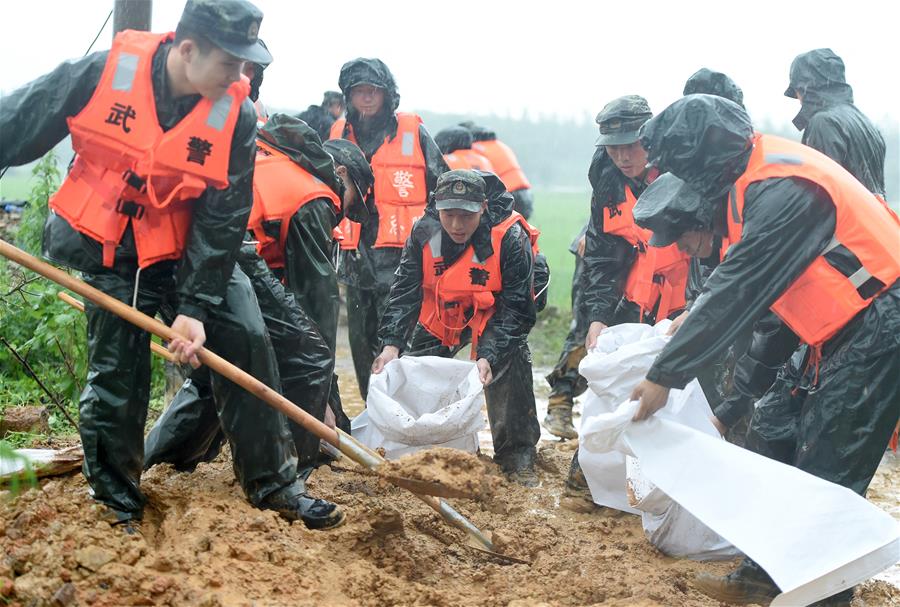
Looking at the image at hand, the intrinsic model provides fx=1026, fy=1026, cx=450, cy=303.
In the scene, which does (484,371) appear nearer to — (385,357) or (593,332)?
(385,357)

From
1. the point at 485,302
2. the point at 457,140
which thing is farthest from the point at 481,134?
the point at 485,302

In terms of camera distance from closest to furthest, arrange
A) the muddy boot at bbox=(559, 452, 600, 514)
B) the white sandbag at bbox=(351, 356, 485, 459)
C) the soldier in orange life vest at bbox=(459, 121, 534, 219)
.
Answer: the white sandbag at bbox=(351, 356, 485, 459) < the muddy boot at bbox=(559, 452, 600, 514) < the soldier in orange life vest at bbox=(459, 121, 534, 219)

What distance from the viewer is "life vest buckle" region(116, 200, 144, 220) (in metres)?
3.66

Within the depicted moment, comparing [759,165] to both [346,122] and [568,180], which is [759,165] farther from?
[568,180]

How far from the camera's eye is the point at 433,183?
701 centimetres

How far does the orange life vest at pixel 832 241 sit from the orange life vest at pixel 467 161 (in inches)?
197

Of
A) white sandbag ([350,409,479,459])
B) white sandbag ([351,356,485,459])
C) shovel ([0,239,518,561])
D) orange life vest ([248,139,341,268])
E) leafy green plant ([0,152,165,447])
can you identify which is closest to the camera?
shovel ([0,239,518,561])

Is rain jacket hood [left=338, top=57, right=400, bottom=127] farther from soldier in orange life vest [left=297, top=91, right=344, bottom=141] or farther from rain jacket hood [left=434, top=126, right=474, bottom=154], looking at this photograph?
rain jacket hood [left=434, top=126, right=474, bottom=154]

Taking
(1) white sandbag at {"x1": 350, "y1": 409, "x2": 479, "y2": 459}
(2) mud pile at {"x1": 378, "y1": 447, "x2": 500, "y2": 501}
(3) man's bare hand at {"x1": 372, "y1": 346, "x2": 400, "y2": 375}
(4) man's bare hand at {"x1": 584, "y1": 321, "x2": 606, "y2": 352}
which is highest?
(4) man's bare hand at {"x1": 584, "y1": 321, "x2": 606, "y2": 352}

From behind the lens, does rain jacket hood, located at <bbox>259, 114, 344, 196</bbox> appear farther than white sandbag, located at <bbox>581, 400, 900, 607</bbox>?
Yes

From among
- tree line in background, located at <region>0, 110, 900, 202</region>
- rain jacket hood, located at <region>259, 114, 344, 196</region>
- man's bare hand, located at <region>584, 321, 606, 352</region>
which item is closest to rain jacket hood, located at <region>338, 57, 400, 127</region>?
rain jacket hood, located at <region>259, 114, 344, 196</region>

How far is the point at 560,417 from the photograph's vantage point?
6.84 m

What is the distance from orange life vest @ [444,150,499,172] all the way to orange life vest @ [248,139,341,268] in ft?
12.9

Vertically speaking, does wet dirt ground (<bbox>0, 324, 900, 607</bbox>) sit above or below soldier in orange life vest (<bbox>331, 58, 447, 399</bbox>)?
below
